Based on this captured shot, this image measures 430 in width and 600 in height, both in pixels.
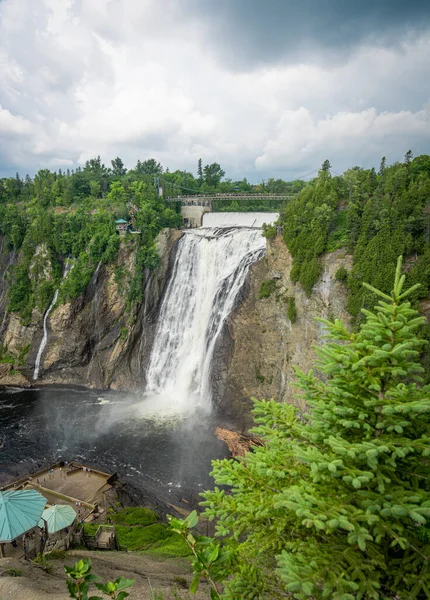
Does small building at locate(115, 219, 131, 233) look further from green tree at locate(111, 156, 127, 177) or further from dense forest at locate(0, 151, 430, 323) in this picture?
green tree at locate(111, 156, 127, 177)

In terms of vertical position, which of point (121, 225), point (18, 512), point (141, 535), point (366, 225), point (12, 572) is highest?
point (121, 225)

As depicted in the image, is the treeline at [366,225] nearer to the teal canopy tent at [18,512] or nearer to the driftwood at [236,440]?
the driftwood at [236,440]

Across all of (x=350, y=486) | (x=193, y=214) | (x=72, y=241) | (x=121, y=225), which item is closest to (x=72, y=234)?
(x=72, y=241)

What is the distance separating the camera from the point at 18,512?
44.3 ft

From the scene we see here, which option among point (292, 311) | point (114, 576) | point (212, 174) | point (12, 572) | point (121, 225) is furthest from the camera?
point (212, 174)

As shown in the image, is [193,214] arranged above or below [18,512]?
above

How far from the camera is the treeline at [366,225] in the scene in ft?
69.4

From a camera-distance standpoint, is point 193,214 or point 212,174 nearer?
point 193,214

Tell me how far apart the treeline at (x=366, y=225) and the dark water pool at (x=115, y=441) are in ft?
43.3

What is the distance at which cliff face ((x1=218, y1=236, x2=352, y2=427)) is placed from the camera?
26.9m

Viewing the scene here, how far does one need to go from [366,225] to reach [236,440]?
16263 mm

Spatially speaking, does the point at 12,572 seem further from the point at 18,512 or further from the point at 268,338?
the point at 268,338

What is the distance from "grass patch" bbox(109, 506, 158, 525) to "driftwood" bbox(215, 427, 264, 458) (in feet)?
22.3

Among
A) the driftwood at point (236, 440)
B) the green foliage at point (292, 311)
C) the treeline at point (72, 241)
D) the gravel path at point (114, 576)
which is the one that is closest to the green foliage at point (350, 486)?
the gravel path at point (114, 576)
